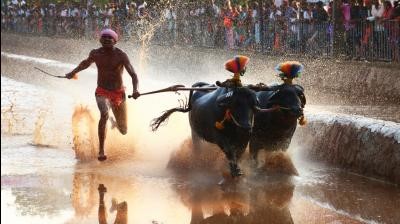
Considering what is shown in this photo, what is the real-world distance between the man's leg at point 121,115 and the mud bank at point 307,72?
6.35 m

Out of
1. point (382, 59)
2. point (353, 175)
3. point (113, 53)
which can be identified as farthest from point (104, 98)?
point (382, 59)

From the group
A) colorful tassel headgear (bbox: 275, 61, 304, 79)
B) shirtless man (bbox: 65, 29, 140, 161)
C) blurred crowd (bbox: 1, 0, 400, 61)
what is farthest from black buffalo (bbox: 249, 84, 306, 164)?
blurred crowd (bbox: 1, 0, 400, 61)

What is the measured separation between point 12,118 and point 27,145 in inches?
179

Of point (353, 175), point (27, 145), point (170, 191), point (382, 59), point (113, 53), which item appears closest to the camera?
point (170, 191)

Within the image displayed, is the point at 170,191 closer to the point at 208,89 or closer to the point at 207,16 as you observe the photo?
the point at 208,89

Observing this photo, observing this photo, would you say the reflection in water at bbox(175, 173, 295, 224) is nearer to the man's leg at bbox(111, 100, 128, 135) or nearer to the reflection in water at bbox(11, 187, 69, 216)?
the reflection in water at bbox(11, 187, 69, 216)

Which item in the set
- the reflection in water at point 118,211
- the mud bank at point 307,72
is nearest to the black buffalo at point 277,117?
the reflection in water at point 118,211

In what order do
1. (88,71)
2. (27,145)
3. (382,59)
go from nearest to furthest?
(27,145) → (382,59) → (88,71)

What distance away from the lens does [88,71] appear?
26891mm

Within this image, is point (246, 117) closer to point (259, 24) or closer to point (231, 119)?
point (231, 119)

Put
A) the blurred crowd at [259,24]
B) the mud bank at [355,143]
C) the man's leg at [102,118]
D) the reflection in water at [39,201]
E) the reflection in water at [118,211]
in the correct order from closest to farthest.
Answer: the reflection in water at [118,211] → the reflection in water at [39,201] → the mud bank at [355,143] → the man's leg at [102,118] → the blurred crowd at [259,24]

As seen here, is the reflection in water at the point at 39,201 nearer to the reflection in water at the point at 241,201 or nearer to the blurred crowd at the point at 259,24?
the reflection in water at the point at 241,201

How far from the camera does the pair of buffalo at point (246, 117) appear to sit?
10.3 metres

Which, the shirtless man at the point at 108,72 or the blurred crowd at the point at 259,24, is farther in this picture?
the blurred crowd at the point at 259,24
